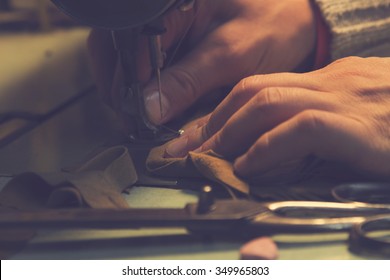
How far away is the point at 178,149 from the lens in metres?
0.71

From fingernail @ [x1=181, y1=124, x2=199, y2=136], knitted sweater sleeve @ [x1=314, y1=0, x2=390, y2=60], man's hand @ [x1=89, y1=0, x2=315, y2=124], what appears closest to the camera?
fingernail @ [x1=181, y1=124, x2=199, y2=136]

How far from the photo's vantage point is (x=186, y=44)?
946 mm

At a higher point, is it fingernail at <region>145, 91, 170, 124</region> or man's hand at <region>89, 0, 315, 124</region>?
man's hand at <region>89, 0, 315, 124</region>

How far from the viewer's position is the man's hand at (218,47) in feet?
2.80

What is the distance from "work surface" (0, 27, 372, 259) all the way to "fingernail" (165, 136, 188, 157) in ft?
0.20

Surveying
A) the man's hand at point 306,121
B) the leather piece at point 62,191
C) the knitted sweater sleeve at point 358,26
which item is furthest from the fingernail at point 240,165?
the knitted sweater sleeve at point 358,26

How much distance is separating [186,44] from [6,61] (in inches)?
23.1

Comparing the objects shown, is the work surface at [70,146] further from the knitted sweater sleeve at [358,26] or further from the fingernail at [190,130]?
the knitted sweater sleeve at [358,26]

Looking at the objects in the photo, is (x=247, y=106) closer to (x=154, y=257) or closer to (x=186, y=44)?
(x=154, y=257)

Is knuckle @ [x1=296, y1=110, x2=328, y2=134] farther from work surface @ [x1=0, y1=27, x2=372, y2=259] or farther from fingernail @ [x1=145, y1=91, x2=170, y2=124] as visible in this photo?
fingernail @ [x1=145, y1=91, x2=170, y2=124]

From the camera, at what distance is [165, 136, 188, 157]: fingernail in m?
0.71

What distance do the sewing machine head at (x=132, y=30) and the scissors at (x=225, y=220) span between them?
0.78ft

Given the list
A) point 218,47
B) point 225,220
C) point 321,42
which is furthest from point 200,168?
point 321,42

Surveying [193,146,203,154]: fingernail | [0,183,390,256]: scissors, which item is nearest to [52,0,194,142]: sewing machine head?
[193,146,203,154]: fingernail
